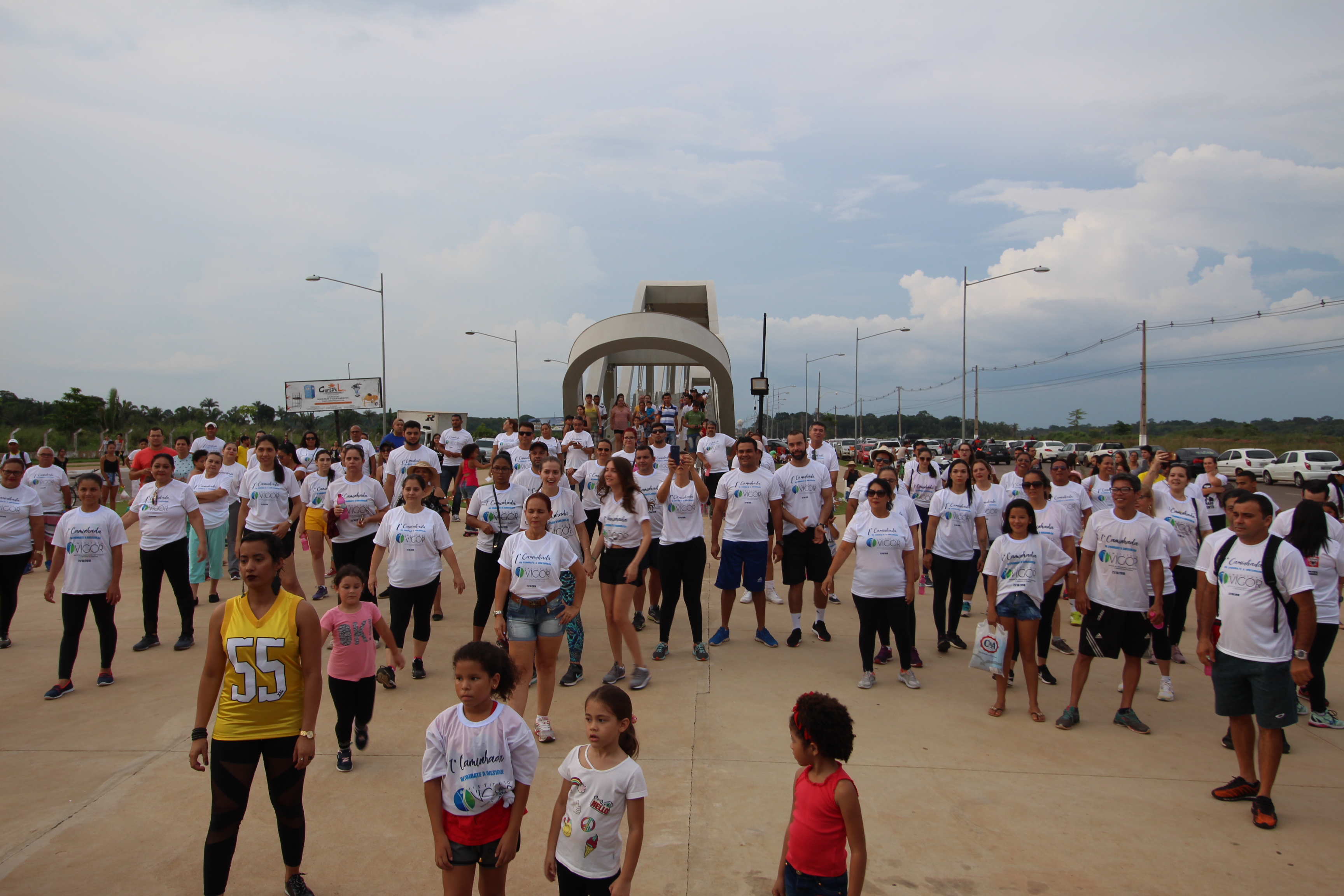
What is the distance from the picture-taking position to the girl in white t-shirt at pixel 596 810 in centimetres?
268

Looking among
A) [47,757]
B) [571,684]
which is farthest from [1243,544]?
[47,757]

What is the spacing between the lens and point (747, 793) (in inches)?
168

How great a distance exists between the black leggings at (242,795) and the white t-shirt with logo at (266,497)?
506cm

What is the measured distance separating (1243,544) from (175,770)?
6.54 m

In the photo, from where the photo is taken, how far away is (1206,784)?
443 centimetres

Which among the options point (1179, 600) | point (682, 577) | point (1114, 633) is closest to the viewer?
point (1114, 633)

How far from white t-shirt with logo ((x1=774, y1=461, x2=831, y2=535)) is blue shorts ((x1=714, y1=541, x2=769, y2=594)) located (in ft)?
1.65

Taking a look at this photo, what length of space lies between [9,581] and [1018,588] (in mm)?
8740

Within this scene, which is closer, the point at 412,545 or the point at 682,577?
the point at 412,545

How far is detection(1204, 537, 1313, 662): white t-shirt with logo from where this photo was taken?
414cm

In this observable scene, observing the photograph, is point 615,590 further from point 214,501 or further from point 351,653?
point 214,501

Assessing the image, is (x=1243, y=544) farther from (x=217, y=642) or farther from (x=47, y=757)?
(x=47, y=757)

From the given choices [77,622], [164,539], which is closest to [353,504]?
[164,539]

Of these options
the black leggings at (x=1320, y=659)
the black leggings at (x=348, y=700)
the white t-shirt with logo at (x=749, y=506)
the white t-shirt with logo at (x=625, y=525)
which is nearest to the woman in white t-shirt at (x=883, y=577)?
the white t-shirt with logo at (x=749, y=506)
